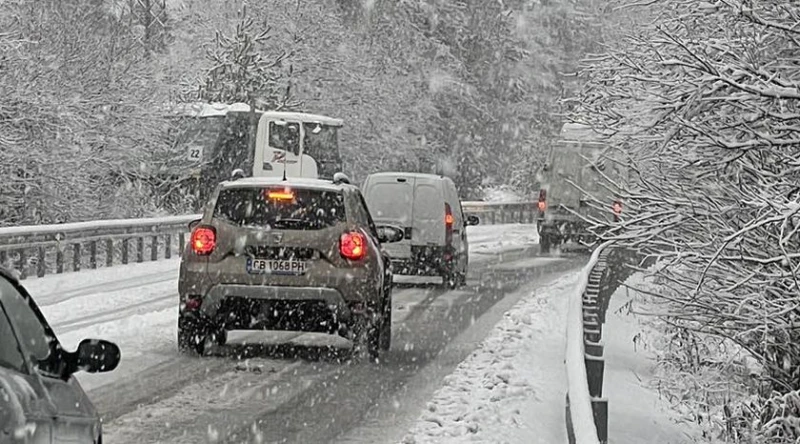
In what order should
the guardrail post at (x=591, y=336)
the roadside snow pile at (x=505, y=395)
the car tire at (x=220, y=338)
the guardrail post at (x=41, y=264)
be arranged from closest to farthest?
the roadside snow pile at (x=505, y=395), the guardrail post at (x=591, y=336), the car tire at (x=220, y=338), the guardrail post at (x=41, y=264)

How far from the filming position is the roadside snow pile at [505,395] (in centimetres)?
917

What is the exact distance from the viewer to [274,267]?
12227 mm

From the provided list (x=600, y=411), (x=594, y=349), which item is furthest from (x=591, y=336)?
(x=600, y=411)

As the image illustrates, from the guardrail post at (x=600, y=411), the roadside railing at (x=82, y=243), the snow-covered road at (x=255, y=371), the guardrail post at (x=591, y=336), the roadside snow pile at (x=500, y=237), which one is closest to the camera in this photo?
the guardrail post at (x=600, y=411)

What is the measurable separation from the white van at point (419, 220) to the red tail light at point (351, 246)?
9.04 meters

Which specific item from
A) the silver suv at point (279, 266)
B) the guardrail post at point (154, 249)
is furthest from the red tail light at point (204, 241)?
the guardrail post at point (154, 249)

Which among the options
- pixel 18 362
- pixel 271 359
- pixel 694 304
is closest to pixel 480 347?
pixel 271 359

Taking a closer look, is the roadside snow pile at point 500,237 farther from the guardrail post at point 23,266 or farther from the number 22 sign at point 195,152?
the guardrail post at point 23,266

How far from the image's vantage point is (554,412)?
33.7 feet

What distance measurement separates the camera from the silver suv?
12.2 m

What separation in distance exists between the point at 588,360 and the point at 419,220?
12748 mm

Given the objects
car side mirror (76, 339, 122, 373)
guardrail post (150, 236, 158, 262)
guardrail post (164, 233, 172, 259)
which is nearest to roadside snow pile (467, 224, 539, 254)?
guardrail post (164, 233, 172, 259)

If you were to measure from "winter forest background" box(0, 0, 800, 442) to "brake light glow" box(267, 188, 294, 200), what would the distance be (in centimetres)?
301

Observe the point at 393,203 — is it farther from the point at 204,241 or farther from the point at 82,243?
the point at 204,241
